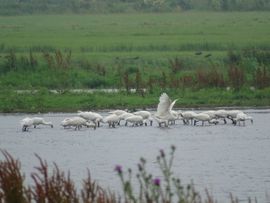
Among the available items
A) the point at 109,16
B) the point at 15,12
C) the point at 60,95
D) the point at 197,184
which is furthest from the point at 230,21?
the point at 197,184

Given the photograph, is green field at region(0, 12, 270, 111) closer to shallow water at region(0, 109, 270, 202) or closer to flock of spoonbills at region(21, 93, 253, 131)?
flock of spoonbills at region(21, 93, 253, 131)

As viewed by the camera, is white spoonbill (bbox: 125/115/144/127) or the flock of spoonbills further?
white spoonbill (bbox: 125/115/144/127)

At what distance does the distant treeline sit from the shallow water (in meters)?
57.6

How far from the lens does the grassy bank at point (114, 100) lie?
34438 millimetres

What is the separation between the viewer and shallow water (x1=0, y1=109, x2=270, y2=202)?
19703mm

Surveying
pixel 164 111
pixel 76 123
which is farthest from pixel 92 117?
pixel 164 111

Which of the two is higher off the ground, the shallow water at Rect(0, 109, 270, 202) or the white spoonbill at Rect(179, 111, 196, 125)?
the white spoonbill at Rect(179, 111, 196, 125)

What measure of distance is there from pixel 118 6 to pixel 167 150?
6763 cm

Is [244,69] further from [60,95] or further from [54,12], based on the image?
[54,12]

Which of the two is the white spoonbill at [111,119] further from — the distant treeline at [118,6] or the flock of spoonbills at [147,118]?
the distant treeline at [118,6]

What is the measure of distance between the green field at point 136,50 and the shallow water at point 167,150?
7.80 metres

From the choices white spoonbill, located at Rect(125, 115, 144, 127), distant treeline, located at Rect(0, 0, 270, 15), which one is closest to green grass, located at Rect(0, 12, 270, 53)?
distant treeline, located at Rect(0, 0, 270, 15)

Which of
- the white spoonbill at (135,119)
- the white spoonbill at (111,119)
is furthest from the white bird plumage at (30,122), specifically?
the white spoonbill at (135,119)

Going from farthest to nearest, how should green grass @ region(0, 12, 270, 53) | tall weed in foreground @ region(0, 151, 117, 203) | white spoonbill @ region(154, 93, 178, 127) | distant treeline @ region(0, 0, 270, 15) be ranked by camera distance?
distant treeline @ region(0, 0, 270, 15) < green grass @ region(0, 12, 270, 53) < white spoonbill @ region(154, 93, 178, 127) < tall weed in foreground @ region(0, 151, 117, 203)
